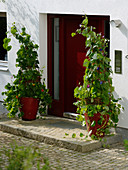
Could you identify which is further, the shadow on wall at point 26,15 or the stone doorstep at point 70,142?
the shadow on wall at point 26,15

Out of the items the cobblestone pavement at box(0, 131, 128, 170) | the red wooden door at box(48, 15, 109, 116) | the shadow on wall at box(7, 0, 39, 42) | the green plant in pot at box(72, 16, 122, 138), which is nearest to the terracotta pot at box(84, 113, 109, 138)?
the green plant in pot at box(72, 16, 122, 138)

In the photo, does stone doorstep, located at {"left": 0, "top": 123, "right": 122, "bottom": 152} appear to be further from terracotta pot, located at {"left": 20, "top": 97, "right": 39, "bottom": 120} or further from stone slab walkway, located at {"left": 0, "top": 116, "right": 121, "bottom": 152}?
terracotta pot, located at {"left": 20, "top": 97, "right": 39, "bottom": 120}

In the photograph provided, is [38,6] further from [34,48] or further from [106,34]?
[106,34]

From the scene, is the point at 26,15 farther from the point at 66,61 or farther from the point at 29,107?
the point at 29,107

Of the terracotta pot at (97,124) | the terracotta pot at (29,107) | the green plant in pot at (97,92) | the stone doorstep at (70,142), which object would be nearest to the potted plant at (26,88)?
the terracotta pot at (29,107)

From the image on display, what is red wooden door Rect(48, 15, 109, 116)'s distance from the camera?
1019cm

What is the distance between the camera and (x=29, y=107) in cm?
1012

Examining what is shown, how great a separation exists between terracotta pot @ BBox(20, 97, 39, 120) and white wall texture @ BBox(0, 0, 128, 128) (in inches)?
36.3

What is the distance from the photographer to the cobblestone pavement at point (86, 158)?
746cm

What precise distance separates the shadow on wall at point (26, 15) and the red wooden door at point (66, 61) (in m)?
0.34

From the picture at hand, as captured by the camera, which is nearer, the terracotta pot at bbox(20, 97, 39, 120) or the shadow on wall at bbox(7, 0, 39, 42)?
the terracotta pot at bbox(20, 97, 39, 120)

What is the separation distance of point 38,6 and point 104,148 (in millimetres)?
3856

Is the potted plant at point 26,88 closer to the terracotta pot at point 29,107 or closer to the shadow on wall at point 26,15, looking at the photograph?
the terracotta pot at point 29,107

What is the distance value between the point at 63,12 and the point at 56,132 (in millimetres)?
2631
